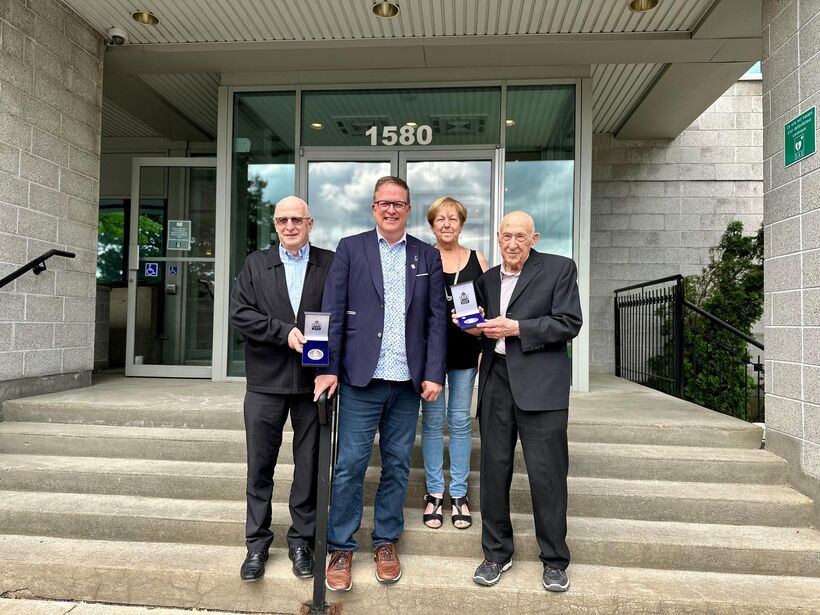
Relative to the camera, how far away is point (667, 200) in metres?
7.45

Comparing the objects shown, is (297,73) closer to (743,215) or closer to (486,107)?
(486,107)

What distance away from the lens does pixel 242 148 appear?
5500mm

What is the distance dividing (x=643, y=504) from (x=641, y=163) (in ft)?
18.9

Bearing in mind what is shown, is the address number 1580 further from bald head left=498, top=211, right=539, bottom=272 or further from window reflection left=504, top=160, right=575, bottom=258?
bald head left=498, top=211, right=539, bottom=272

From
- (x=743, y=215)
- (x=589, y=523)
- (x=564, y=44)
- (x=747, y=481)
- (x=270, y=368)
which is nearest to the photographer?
(x=270, y=368)

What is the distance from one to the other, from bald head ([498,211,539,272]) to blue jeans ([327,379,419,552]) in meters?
0.70

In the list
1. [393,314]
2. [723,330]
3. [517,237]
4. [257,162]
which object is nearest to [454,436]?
[393,314]

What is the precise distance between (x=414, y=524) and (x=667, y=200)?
20.7 ft

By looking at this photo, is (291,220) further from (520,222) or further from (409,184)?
(409,184)

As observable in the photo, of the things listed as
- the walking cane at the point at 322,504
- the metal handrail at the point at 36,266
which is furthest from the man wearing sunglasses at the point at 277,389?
the metal handrail at the point at 36,266

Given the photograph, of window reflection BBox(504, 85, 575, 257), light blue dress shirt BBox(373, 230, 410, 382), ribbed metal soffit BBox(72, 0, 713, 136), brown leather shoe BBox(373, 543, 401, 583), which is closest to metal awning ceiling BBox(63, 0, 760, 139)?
ribbed metal soffit BBox(72, 0, 713, 136)

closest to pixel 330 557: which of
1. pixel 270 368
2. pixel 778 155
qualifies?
pixel 270 368

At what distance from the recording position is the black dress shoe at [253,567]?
2.37 meters

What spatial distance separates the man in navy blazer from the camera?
2348 millimetres
